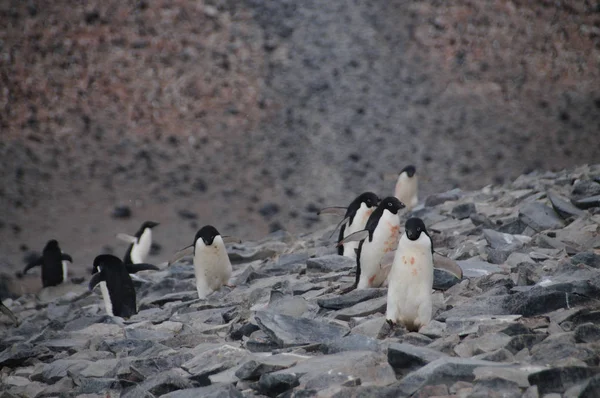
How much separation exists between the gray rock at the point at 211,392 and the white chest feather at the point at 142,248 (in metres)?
9.16

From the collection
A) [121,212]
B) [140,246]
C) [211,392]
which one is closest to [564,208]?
[211,392]

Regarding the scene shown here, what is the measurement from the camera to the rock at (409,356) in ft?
13.4

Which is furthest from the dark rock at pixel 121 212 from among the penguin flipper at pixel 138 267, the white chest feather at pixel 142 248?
the penguin flipper at pixel 138 267

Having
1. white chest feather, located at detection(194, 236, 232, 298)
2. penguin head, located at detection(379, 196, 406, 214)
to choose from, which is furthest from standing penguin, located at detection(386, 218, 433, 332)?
white chest feather, located at detection(194, 236, 232, 298)

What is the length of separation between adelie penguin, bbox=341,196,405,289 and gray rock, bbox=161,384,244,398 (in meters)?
1.92

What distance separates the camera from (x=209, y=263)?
7.78 m

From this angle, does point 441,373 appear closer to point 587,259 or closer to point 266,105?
point 587,259

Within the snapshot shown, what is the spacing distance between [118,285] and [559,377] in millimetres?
5366

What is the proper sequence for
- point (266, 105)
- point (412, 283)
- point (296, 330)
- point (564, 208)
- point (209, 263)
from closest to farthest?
1. point (412, 283)
2. point (296, 330)
3. point (564, 208)
4. point (209, 263)
5. point (266, 105)

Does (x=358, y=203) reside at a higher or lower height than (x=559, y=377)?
higher

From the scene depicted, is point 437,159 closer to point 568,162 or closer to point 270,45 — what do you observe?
point 568,162

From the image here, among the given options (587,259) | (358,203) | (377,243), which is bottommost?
(587,259)

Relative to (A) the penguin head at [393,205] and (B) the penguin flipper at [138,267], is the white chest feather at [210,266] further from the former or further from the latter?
(A) the penguin head at [393,205]

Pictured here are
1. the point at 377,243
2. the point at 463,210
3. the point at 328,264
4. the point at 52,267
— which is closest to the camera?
the point at 377,243
